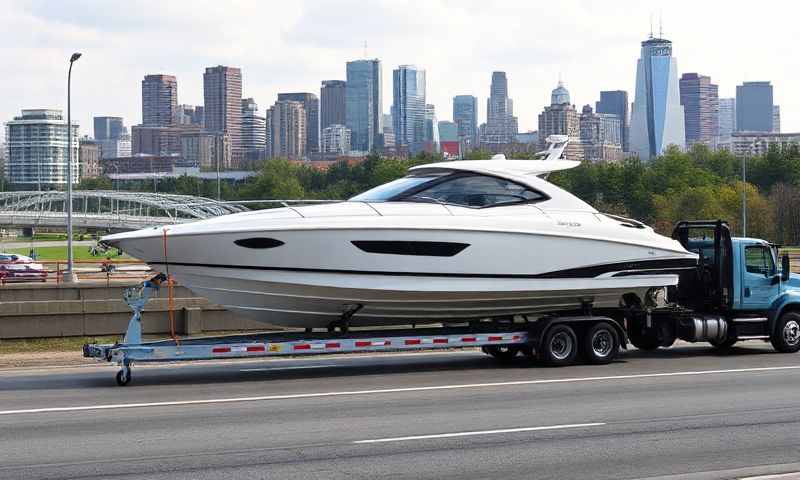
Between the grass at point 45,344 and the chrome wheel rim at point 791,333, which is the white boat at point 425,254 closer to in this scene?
the chrome wheel rim at point 791,333

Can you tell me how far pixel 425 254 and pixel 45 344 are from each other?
9237 mm

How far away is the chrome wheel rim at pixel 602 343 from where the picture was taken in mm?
19125

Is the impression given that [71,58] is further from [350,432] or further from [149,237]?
[350,432]

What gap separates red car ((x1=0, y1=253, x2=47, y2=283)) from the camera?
50688 mm

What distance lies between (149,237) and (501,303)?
583cm

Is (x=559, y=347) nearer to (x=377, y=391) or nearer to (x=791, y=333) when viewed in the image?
(x=377, y=391)

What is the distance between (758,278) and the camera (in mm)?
21031

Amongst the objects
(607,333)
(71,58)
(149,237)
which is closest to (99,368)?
(149,237)

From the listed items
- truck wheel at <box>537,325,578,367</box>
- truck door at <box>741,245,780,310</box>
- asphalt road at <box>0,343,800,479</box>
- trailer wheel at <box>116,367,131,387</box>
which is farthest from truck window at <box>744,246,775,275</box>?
trailer wheel at <box>116,367,131,387</box>

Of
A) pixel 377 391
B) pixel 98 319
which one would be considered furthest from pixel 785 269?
pixel 98 319

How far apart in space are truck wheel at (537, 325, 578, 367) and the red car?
33.8 meters

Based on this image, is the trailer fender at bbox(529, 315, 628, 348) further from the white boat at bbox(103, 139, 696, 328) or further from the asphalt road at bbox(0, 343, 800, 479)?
the asphalt road at bbox(0, 343, 800, 479)

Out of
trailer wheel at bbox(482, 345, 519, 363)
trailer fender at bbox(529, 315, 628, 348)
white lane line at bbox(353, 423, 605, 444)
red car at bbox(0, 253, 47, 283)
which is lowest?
white lane line at bbox(353, 423, 605, 444)

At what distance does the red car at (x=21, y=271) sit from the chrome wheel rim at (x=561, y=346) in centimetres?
3375
